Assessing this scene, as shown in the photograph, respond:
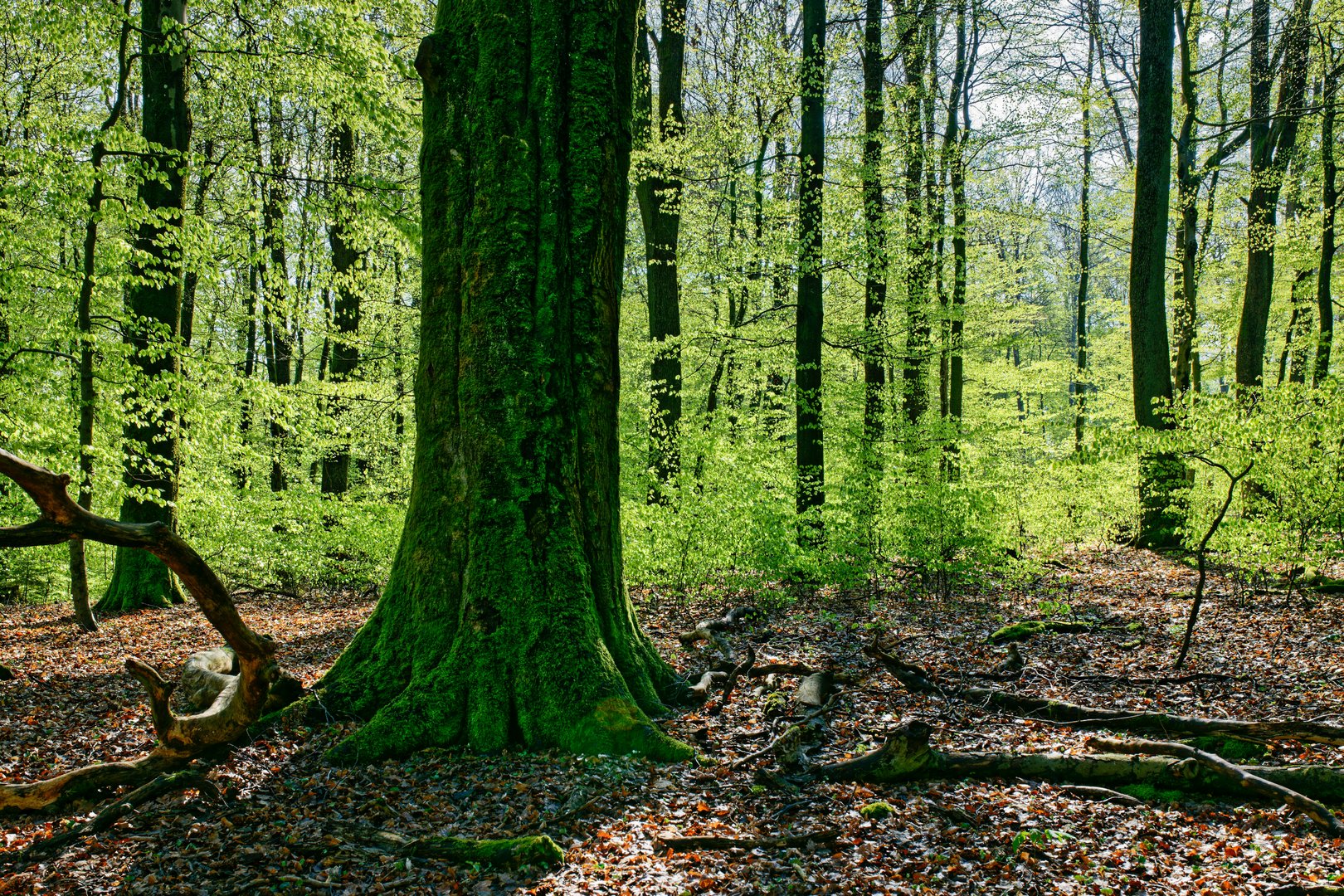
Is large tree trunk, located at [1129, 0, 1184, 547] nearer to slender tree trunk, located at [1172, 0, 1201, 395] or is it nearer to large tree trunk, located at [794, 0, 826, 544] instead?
slender tree trunk, located at [1172, 0, 1201, 395]

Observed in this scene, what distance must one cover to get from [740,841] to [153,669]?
2767 millimetres

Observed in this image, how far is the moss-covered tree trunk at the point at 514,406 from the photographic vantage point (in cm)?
400

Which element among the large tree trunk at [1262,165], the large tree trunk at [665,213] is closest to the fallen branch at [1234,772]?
the large tree trunk at [665,213]

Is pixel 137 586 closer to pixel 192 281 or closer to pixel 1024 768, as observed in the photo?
pixel 192 281

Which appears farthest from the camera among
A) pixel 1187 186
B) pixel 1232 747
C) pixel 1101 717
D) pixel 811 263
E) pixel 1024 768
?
pixel 1187 186

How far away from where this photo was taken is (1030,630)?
22.1ft

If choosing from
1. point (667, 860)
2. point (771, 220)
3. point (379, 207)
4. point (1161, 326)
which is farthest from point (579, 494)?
point (1161, 326)

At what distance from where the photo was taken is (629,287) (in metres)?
22.9

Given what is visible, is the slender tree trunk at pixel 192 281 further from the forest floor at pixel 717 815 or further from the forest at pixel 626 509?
the forest floor at pixel 717 815

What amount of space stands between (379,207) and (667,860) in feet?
27.2

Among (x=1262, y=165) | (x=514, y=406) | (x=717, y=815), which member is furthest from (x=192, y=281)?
(x=1262, y=165)

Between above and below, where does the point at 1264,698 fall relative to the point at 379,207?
below

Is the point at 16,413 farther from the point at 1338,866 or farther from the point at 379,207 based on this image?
the point at 1338,866

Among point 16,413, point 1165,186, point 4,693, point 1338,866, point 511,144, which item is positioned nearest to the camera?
point 1338,866
